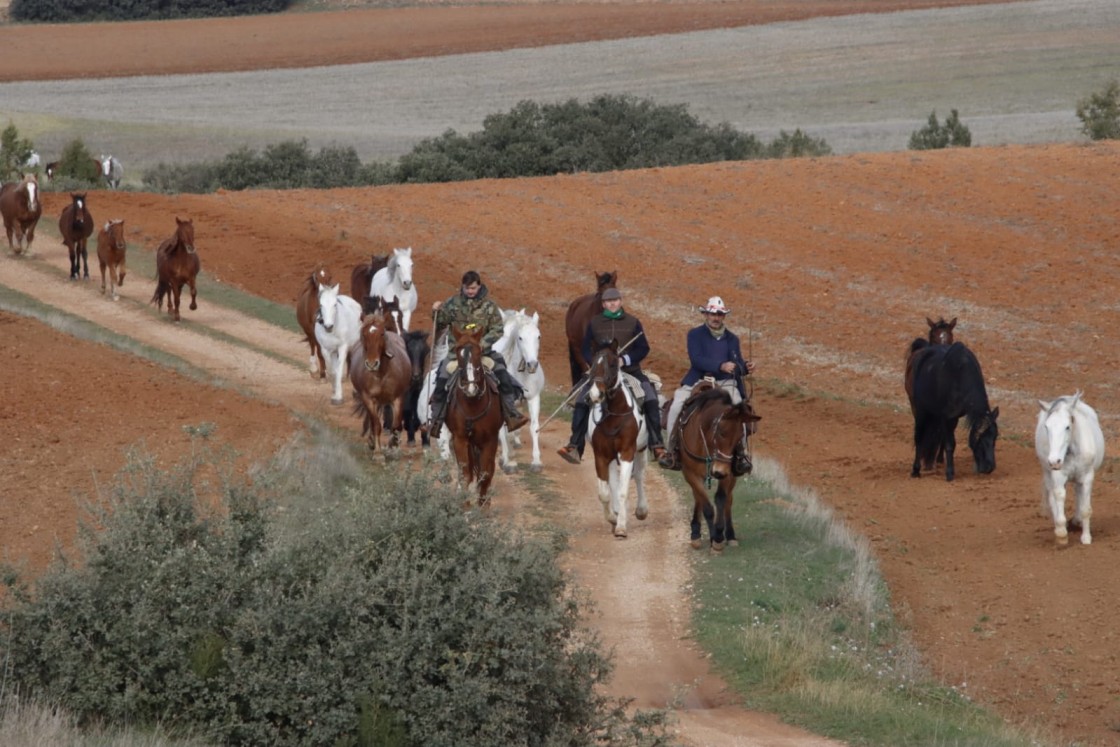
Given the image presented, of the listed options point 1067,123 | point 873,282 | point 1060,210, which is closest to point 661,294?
point 873,282

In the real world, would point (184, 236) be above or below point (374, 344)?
above

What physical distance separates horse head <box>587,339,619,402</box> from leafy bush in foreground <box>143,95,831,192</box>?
34968 mm

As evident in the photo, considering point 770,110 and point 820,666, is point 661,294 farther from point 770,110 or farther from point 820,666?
point 770,110

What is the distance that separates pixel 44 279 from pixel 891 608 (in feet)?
75.4

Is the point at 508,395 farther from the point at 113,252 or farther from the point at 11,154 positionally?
the point at 11,154

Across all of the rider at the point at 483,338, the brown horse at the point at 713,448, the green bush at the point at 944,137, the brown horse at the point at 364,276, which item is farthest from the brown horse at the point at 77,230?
the green bush at the point at 944,137

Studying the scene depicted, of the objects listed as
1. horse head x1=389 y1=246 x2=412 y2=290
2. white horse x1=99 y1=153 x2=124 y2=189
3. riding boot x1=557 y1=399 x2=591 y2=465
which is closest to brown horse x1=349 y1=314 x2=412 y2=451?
riding boot x1=557 y1=399 x2=591 y2=465

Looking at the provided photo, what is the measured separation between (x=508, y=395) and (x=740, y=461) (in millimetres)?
2548

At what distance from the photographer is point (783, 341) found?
33.2 m

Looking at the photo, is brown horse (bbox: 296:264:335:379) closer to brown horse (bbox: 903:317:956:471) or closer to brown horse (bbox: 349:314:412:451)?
brown horse (bbox: 349:314:412:451)

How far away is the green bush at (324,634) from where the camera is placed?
1030 centimetres

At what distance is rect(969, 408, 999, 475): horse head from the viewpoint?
22250mm

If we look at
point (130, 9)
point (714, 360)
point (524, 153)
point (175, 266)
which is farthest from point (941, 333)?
point (130, 9)

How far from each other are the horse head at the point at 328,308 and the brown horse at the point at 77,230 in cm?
1182
